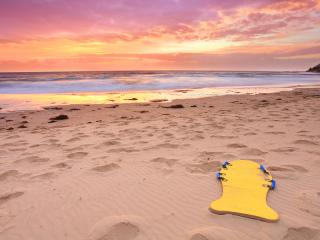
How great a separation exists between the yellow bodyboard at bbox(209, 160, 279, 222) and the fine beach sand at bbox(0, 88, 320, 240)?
0.24 ft

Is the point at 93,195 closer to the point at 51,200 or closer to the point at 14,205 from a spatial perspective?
the point at 51,200

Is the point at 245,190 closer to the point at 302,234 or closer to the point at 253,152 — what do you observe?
the point at 302,234

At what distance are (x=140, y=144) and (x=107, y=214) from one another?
2016 mm

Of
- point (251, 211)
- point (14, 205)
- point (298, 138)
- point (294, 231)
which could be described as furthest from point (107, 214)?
point (298, 138)

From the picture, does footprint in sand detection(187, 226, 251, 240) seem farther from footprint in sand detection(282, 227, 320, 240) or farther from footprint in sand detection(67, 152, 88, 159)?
footprint in sand detection(67, 152, 88, 159)

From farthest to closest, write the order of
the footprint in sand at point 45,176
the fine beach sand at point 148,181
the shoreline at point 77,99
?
1. the shoreline at point 77,99
2. the footprint in sand at point 45,176
3. the fine beach sand at point 148,181

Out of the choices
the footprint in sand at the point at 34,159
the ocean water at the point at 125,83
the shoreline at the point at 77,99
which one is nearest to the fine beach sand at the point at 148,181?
the footprint in sand at the point at 34,159

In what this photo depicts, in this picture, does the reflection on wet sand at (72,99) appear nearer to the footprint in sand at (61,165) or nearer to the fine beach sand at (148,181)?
the fine beach sand at (148,181)

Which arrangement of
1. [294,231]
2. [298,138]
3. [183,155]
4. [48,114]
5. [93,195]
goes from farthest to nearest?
[48,114]
[298,138]
[183,155]
[93,195]
[294,231]

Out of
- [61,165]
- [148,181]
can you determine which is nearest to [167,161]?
[148,181]

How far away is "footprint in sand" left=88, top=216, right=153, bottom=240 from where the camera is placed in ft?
6.08

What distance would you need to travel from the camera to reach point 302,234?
1822 mm

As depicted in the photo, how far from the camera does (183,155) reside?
11.5 ft

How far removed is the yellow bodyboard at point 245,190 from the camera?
2.09 metres
